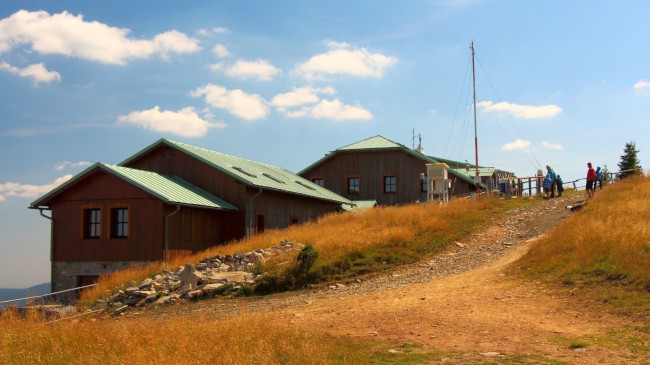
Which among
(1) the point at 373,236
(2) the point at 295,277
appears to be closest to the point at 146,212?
(2) the point at 295,277

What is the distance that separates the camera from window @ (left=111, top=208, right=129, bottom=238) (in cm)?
2872

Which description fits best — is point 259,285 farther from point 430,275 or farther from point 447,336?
point 447,336

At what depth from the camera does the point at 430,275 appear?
2120 cm

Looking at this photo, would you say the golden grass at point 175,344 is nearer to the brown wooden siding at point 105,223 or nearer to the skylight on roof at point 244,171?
the brown wooden siding at point 105,223

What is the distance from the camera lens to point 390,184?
46531mm

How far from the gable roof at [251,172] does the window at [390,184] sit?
5023 millimetres

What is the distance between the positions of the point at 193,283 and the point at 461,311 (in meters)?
9.62

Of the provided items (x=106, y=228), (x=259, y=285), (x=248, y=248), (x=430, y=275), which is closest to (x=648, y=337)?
(x=430, y=275)

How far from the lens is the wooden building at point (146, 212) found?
28.1 meters

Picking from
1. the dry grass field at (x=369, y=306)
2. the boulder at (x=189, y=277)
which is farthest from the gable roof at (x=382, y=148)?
the boulder at (x=189, y=277)

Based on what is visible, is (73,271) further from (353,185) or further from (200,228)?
(353,185)

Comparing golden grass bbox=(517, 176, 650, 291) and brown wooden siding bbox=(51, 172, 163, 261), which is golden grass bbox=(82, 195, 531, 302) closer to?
brown wooden siding bbox=(51, 172, 163, 261)

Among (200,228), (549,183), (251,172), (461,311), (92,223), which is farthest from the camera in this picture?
(549,183)

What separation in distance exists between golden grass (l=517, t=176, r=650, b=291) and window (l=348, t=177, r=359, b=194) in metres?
23.2
